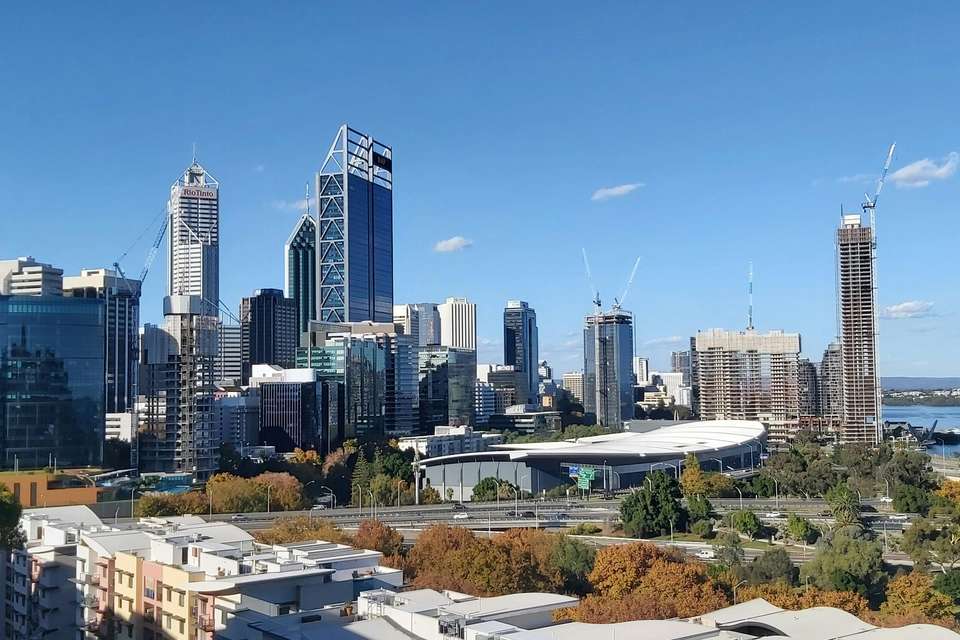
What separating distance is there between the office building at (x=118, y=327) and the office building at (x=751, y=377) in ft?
279

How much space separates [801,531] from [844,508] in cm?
576

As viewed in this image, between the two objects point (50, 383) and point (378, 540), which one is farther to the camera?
point (50, 383)

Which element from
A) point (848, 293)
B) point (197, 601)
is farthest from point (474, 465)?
point (848, 293)

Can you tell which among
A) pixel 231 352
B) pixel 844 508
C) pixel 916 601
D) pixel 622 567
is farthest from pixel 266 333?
pixel 916 601

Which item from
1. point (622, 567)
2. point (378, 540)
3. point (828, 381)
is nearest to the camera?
point (622, 567)

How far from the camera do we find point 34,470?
2771 inches

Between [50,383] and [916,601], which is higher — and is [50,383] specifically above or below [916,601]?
above

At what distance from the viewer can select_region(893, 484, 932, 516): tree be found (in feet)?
197

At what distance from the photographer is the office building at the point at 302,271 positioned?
183 m

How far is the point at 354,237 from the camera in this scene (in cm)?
16488

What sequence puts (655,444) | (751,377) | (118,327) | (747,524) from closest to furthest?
(747,524) < (655,444) < (118,327) < (751,377)

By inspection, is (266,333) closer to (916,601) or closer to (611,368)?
(611,368)

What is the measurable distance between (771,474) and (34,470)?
5401 centimetres

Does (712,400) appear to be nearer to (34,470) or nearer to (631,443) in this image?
(631,443)
